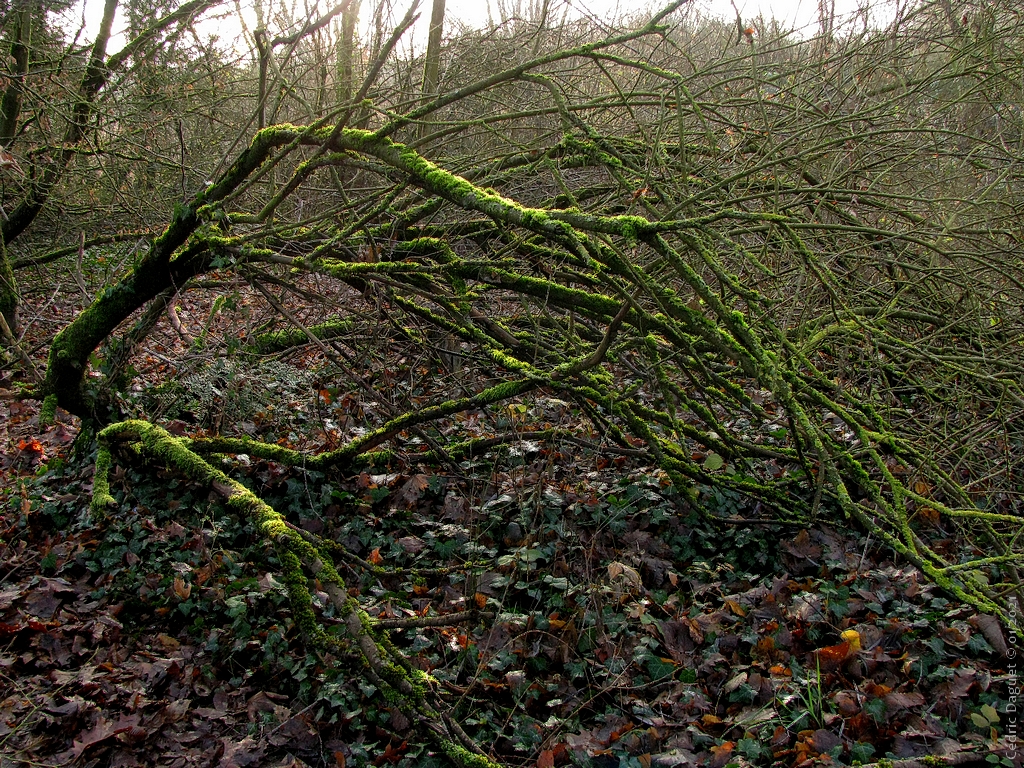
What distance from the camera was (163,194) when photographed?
7059 millimetres

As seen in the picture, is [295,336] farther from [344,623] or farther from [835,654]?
[835,654]

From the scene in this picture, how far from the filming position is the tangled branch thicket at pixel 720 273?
10.4ft

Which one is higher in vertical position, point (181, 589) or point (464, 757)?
point (181, 589)

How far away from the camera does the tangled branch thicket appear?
3180mm

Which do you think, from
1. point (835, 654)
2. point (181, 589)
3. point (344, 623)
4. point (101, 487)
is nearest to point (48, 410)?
point (101, 487)

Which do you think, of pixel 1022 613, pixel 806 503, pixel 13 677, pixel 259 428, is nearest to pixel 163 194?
pixel 259 428

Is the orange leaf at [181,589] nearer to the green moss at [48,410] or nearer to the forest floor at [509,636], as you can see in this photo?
the forest floor at [509,636]

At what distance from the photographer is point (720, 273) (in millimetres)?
2789

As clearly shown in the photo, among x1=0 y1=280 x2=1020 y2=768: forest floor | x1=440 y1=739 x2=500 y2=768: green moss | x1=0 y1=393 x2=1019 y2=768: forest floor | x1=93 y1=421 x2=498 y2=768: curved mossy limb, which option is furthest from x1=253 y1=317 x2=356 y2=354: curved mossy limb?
x1=440 y1=739 x2=500 y2=768: green moss

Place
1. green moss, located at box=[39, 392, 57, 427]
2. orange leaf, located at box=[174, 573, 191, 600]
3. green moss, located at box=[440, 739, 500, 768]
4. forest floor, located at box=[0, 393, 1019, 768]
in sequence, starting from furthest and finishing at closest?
green moss, located at box=[39, 392, 57, 427] → orange leaf, located at box=[174, 573, 191, 600] → forest floor, located at box=[0, 393, 1019, 768] → green moss, located at box=[440, 739, 500, 768]

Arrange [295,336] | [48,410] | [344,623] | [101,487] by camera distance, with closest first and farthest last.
A: [344,623] < [101,487] < [48,410] < [295,336]

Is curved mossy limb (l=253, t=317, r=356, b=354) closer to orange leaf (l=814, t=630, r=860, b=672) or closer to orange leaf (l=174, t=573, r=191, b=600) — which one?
orange leaf (l=174, t=573, r=191, b=600)

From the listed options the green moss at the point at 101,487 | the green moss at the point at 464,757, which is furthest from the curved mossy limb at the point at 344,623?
the green moss at the point at 101,487

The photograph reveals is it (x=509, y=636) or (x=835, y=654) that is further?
(x=509, y=636)
